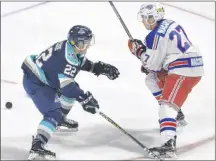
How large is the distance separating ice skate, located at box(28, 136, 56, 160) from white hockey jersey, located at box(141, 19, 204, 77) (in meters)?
0.67

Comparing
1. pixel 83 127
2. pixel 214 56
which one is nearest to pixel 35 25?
pixel 214 56

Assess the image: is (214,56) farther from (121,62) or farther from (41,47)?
(41,47)

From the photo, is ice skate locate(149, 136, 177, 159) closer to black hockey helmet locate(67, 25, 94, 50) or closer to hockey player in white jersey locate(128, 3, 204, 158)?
hockey player in white jersey locate(128, 3, 204, 158)

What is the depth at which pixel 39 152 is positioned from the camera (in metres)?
2.59

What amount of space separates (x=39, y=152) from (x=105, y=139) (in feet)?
1.48

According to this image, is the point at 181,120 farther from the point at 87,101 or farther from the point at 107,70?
the point at 87,101

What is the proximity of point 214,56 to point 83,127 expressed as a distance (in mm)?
1573

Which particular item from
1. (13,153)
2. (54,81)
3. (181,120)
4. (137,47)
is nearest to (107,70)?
(137,47)

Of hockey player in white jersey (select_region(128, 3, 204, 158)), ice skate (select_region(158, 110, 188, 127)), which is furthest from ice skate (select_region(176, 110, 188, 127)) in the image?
hockey player in white jersey (select_region(128, 3, 204, 158))

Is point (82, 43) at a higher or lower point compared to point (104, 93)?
lower

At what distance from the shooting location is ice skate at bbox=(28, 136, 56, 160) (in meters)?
2.58

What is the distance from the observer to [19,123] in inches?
122

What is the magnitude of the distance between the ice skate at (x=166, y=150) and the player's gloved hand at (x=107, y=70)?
45 centimetres

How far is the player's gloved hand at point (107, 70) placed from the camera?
2918 millimetres
